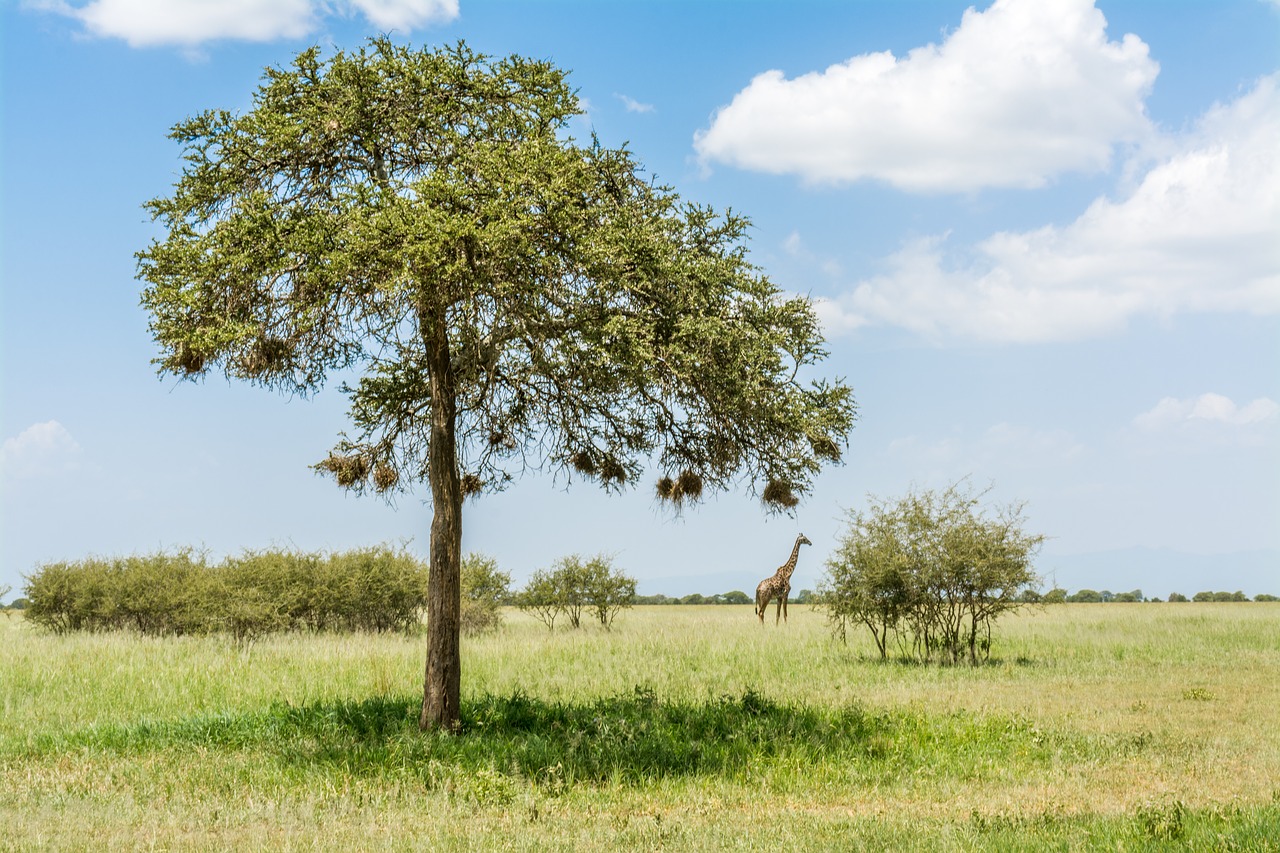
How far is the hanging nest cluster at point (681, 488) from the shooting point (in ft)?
47.4

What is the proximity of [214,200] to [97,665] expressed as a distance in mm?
13913

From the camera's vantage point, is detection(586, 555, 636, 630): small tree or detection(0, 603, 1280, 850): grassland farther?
detection(586, 555, 636, 630): small tree

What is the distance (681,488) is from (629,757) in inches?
152

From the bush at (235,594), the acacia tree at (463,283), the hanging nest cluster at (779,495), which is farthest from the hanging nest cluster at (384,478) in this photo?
the bush at (235,594)

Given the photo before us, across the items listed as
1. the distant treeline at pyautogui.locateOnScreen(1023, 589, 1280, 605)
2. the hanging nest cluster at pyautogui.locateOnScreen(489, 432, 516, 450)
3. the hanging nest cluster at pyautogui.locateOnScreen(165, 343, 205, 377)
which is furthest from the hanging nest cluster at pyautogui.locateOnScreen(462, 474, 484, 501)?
the distant treeline at pyautogui.locateOnScreen(1023, 589, 1280, 605)

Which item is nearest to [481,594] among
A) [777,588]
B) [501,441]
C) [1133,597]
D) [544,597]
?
[544,597]

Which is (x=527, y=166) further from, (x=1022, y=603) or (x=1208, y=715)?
(x=1022, y=603)

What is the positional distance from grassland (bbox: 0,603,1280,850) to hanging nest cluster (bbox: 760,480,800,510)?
10.6 feet

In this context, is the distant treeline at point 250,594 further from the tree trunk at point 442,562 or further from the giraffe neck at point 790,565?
the tree trunk at point 442,562

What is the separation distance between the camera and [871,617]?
89.3ft

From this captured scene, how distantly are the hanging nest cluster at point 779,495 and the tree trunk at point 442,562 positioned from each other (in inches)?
172

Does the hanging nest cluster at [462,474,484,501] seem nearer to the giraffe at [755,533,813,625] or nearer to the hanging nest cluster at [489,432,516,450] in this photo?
the hanging nest cluster at [489,432,516,450]

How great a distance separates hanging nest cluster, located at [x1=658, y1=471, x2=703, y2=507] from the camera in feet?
47.4

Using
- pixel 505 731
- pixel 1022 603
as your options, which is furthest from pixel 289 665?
pixel 1022 603
